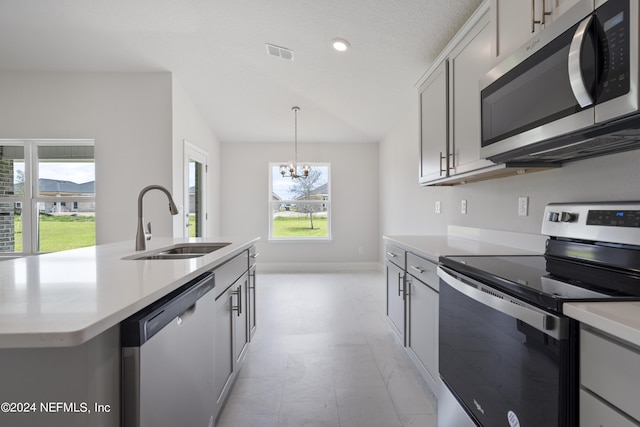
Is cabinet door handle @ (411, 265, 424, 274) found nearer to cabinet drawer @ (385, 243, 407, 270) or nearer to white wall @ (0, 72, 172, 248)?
cabinet drawer @ (385, 243, 407, 270)

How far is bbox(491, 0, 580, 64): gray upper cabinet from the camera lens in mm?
1251

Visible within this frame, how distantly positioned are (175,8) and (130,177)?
1936mm

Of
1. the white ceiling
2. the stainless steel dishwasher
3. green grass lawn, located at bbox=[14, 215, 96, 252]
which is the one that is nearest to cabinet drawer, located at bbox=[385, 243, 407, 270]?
the stainless steel dishwasher

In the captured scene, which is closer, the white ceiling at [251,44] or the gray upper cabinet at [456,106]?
the gray upper cabinet at [456,106]

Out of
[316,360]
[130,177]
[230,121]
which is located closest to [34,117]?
[130,177]

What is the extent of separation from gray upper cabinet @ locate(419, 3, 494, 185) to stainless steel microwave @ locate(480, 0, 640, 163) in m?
0.30

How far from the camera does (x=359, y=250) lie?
592 cm

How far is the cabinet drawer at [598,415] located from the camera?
27.5 inches

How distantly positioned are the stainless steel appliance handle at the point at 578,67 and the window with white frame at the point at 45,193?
4.50 m

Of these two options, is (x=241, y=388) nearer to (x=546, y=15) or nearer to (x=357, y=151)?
(x=546, y=15)

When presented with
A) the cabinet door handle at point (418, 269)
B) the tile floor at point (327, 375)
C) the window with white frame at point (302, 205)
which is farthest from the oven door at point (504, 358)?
the window with white frame at point (302, 205)

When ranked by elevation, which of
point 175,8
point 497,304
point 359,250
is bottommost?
Answer: point 359,250

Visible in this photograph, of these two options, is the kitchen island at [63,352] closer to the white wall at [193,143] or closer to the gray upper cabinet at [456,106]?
the gray upper cabinet at [456,106]

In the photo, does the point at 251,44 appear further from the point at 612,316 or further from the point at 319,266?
the point at 319,266
